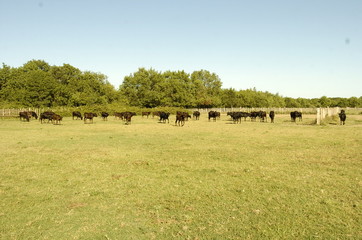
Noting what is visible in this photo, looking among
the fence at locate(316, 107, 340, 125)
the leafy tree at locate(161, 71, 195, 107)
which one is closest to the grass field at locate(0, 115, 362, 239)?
the fence at locate(316, 107, 340, 125)

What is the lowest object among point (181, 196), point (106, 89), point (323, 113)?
point (181, 196)

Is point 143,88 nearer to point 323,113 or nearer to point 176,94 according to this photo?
point 176,94

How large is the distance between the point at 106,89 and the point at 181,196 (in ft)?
289

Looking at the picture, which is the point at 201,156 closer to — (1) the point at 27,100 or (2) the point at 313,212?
(2) the point at 313,212

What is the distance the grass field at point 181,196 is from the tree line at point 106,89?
223 ft

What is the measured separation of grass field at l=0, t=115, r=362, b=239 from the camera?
533cm

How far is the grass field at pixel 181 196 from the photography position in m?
5.33

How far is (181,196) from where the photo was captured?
23.6 feet

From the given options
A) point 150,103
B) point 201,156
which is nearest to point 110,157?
point 201,156

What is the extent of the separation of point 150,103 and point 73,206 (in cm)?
8934

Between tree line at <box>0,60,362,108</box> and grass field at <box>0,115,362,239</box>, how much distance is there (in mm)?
68079

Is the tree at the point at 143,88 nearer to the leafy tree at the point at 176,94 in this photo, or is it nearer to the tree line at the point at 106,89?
the tree line at the point at 106,89

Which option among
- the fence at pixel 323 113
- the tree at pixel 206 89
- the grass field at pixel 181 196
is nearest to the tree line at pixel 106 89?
the tree at pixel 206 89

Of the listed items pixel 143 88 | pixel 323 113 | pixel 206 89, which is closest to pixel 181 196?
pixel 323 113
